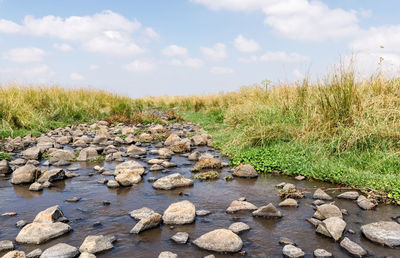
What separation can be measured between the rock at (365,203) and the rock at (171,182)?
238 centimetres

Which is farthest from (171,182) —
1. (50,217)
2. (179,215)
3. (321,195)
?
(321,195)

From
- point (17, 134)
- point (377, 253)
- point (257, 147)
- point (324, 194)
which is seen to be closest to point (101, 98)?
point (17, 134)

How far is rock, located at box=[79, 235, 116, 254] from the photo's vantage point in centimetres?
284

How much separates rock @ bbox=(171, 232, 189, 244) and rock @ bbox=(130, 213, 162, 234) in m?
0.32

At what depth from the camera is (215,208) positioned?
12.9 ft

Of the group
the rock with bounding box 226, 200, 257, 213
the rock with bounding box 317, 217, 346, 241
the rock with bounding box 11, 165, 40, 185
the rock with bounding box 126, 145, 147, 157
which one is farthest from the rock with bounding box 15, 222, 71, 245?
the rock with bounding box 126, 145, 147, 157

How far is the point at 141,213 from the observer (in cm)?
366

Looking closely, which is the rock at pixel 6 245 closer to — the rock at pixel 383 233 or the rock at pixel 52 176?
the rock at pixel 52 176

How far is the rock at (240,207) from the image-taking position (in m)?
3.81

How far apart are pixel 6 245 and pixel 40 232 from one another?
0.30 m

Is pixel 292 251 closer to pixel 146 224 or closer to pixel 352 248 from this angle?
pixel 352 248

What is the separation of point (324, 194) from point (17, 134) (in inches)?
348

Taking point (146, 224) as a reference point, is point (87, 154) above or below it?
above

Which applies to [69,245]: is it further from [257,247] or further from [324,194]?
[324,194]
